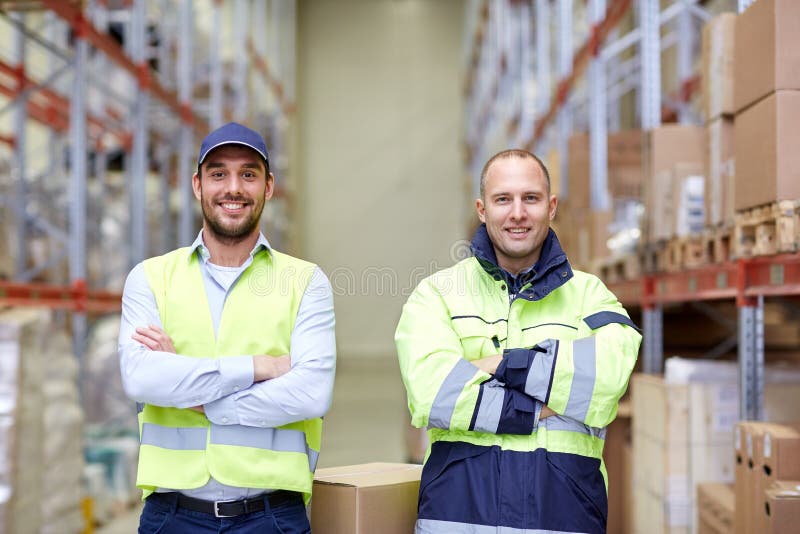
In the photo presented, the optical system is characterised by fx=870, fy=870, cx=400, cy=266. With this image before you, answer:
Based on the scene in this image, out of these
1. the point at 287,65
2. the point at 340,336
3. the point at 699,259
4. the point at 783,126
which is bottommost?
the point at 340,336

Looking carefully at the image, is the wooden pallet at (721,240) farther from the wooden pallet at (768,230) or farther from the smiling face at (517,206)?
the smiling face at (517,206)

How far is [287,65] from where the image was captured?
68.5 ft

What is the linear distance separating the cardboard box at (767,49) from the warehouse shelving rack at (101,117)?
4868 millimetres

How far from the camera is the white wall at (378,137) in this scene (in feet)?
72.3

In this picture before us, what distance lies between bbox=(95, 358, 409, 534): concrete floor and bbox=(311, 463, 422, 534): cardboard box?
4.93 meters

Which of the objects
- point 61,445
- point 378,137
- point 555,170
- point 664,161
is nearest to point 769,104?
point 664,161

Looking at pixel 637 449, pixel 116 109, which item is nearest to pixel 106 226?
pixel 116 109

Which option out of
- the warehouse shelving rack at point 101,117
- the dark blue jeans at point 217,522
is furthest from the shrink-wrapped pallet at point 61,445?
the dark blue jeans at point 217,522

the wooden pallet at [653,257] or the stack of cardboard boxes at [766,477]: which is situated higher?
the wooden pallet at [653,257]

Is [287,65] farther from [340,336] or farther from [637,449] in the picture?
[637,449]

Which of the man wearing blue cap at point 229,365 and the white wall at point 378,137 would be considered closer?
the man wearing blue cap at point 229,365

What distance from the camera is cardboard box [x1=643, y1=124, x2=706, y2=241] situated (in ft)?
18.9

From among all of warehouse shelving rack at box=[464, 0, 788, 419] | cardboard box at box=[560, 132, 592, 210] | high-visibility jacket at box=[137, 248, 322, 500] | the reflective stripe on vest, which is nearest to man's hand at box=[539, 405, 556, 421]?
the reflective stripe on vest

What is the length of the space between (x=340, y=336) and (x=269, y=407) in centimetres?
1897
